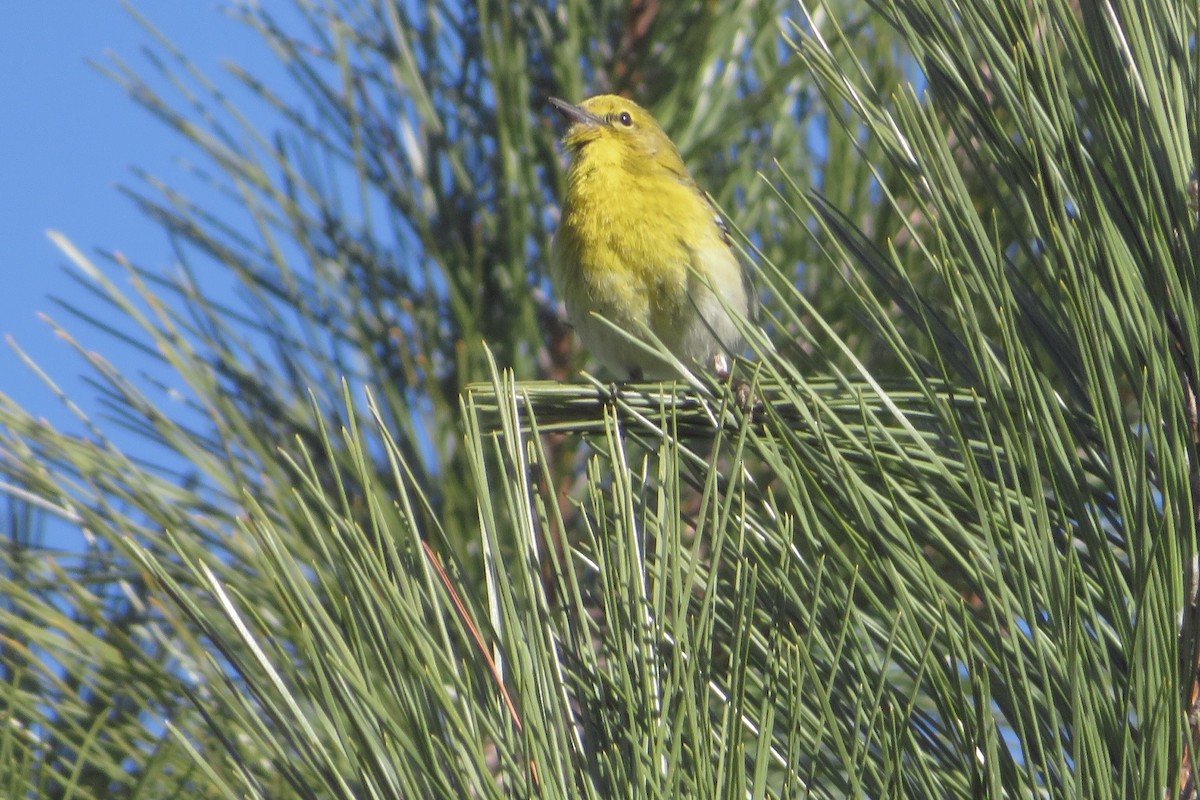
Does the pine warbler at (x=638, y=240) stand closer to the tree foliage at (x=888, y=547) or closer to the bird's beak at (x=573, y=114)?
the bird's beak at (x=573, y=114)

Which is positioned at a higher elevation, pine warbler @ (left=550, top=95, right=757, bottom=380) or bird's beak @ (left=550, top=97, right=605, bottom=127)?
bird's beak @ (left=550, top=97, right=605, bottom=127)

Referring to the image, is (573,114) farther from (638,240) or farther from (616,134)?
(638,240)

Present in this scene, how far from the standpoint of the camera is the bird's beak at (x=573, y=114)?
2699mm

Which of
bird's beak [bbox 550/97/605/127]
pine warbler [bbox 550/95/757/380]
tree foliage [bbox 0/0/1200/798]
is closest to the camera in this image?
tree foliage [bbox 0/0/1200/798]

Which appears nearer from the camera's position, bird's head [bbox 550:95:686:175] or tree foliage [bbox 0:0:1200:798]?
tree foliage [bbox 0:0:1200:798]

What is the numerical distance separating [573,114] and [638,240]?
27.1 inches

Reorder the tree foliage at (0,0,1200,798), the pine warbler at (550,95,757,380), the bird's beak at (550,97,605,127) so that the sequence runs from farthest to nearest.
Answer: the pine warbler at (550,95,757,380), the bird's beak at (550,97,605,127), the tree foliage at (0,0,1200,798)

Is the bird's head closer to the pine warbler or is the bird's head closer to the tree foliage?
the pine warbler

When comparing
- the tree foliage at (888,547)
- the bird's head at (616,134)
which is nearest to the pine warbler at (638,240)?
the bird's head at (616,134)

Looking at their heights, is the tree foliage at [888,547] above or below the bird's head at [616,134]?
below

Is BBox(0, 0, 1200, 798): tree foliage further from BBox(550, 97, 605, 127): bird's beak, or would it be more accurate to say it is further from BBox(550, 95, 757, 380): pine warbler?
BBox(550, 95, 757, 380): pine warbler

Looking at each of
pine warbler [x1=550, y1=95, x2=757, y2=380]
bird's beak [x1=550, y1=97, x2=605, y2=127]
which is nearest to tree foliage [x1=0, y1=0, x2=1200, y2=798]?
bird's beak [x1=550, y1=97, x2=605, y2=127]

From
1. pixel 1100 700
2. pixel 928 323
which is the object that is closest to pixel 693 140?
pixel 928 323

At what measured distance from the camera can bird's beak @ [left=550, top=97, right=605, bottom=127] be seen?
2.70m
